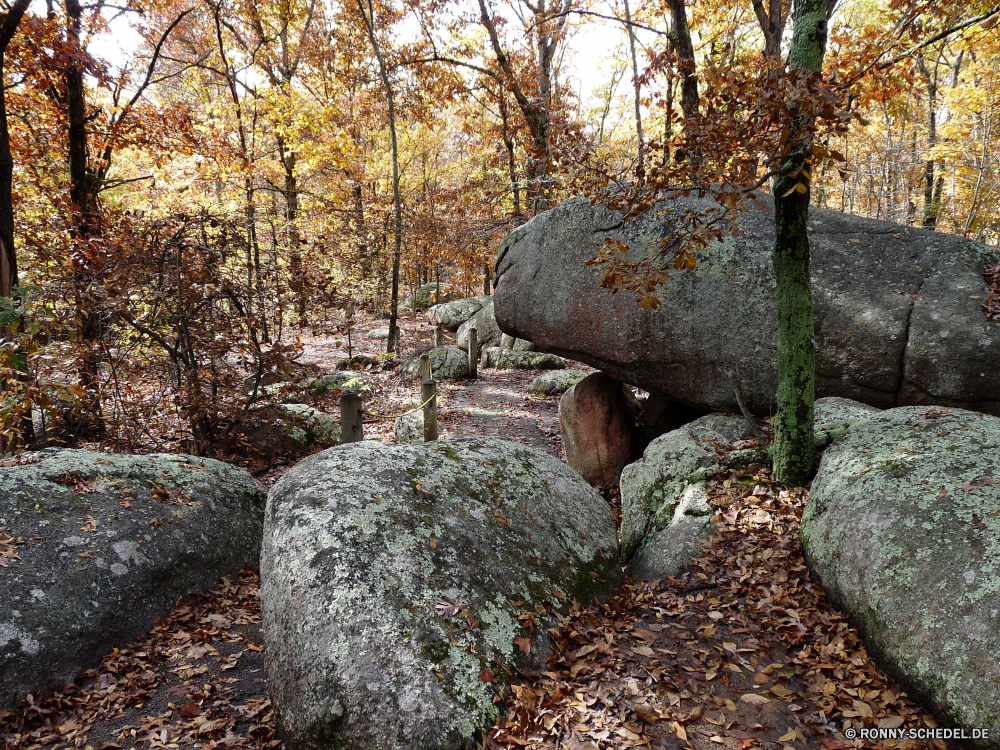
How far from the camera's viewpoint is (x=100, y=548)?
409 cm

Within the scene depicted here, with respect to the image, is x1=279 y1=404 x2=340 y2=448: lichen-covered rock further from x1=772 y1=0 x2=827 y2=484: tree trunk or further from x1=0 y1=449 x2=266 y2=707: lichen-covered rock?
x1=772 y1=0 x2=827 y2=484: tree trunk

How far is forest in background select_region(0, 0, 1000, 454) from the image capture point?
504 cm

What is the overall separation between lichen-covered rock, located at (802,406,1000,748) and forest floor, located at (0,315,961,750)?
0.21 meters

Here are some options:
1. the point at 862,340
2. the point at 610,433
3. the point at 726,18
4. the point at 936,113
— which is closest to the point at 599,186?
the point at 862,340

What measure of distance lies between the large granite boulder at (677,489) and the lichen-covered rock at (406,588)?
0.62 metres

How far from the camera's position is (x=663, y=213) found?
745cm

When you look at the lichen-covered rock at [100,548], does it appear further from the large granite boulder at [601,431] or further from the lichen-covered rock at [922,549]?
the lichen-covered rock at [922,549]

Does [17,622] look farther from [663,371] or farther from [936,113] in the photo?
[936,113]

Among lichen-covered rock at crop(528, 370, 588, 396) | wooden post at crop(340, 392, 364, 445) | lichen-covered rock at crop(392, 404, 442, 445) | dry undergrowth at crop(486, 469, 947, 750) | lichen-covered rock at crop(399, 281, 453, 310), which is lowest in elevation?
dry undergrowth at crop(486, 469, 947, 750)

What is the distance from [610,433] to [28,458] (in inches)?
284

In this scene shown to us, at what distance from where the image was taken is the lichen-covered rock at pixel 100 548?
3525 mm

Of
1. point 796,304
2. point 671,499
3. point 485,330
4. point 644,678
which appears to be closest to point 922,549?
point 644,678

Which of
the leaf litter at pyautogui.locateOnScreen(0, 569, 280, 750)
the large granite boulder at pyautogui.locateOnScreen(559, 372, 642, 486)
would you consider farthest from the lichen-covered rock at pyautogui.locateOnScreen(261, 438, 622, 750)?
the large granite boulder at pyautogui.locateOnScreen(559, 372, 642, 486)

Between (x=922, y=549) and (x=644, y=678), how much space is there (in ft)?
6.38
